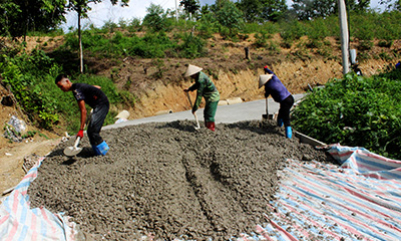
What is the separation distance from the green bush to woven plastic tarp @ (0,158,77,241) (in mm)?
4527

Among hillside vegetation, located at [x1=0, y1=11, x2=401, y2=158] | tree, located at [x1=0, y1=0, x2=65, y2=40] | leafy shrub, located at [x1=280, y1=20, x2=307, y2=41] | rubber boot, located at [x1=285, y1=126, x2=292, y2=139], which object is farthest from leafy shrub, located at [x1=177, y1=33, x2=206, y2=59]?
rubber boot, located at [x1=285, y1=126, x2=292, y2=139]

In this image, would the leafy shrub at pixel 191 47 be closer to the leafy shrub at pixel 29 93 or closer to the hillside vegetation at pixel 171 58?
the hillside vegetation at pixel 171 58

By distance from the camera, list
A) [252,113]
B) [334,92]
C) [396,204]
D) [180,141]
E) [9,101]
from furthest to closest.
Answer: [252,113]
[9,101]
[334,92]
[180,141]
[396,204]

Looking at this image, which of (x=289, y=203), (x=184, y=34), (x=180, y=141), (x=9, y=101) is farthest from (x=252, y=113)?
(x=184, y=34)

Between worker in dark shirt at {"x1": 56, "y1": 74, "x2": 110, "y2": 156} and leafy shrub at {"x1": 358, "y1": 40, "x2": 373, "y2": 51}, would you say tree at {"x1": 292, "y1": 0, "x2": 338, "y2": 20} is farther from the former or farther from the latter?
worker in dark shirt at {"x1": 56, "y1": 74, "x2": 110, "y2": 156}

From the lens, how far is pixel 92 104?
496 centimetres

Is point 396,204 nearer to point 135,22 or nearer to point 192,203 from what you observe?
point 192,203

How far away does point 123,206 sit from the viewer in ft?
11.9

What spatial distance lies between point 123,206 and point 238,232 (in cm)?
145

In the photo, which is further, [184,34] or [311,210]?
[184,34]

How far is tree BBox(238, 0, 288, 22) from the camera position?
24.9 metres

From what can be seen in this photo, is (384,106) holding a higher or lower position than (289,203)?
higher

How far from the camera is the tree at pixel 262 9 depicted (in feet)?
81.8

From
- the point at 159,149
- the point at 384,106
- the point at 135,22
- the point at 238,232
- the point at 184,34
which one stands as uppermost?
the point at 135,22
